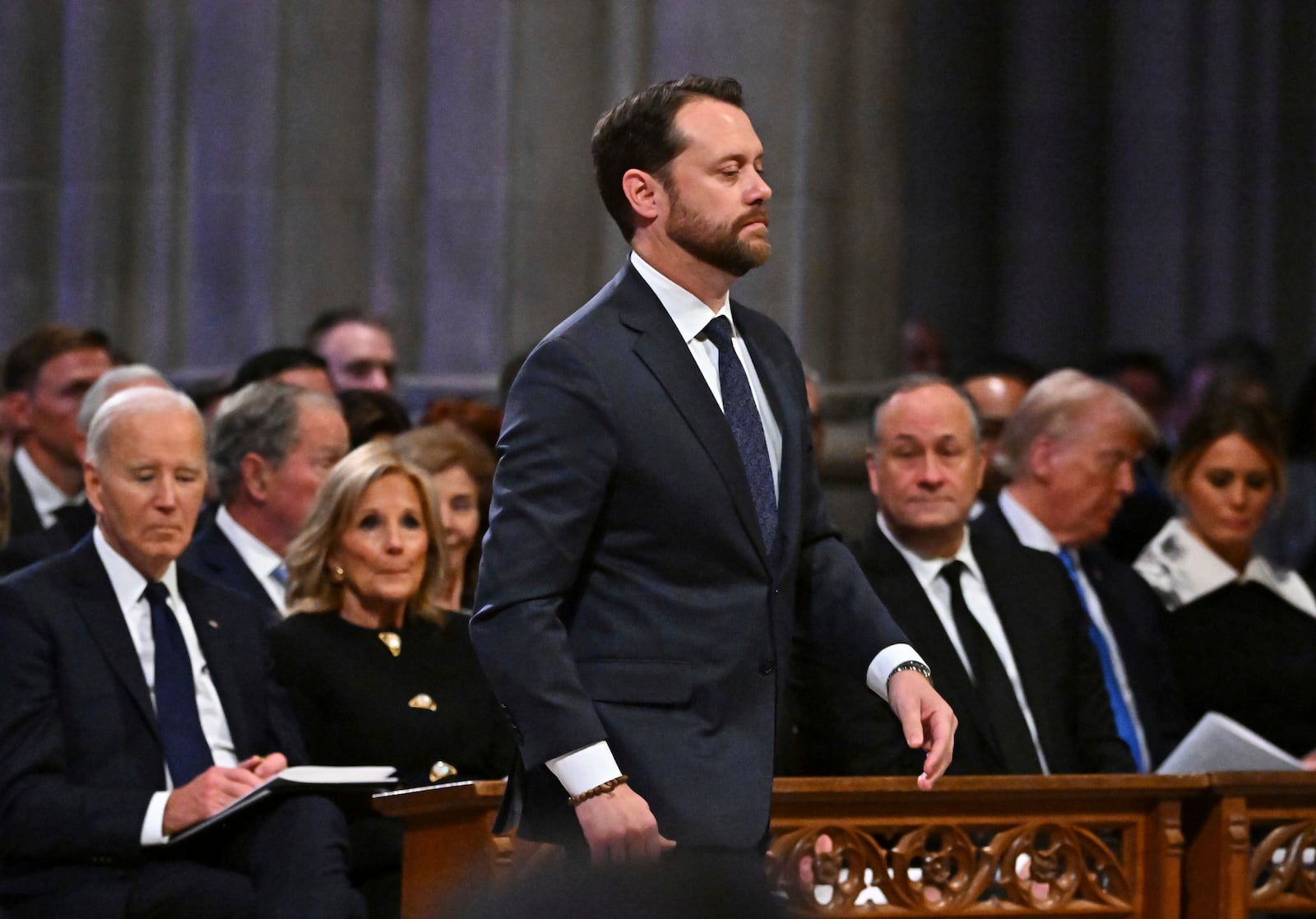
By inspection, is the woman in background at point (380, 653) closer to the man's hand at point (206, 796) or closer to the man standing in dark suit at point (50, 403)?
the man's hand at point (206, 796)

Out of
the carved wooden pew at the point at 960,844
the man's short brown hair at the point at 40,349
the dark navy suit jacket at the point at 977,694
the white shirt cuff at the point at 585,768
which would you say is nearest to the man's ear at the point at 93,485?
the carved wooden pew at the point at 960,844

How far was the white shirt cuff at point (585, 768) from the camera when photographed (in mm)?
2793

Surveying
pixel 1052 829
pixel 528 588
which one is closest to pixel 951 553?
pixel 1052 829

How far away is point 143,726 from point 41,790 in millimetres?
279

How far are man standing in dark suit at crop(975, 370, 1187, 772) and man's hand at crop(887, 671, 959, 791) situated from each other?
102 inches

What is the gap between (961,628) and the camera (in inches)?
197

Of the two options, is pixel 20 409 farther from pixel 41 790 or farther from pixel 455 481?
pixel 41 790

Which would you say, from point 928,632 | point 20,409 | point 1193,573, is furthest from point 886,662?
point 20,409

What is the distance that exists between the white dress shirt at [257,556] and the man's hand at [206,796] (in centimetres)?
118

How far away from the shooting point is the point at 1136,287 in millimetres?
12188

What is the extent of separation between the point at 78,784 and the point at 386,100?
3916mm

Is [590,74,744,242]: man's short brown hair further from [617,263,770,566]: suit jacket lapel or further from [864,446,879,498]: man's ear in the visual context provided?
[864,446,879,498]: man's ear

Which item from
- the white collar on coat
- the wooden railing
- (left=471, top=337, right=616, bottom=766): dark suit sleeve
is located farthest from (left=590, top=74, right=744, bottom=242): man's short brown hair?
the white collar on coat

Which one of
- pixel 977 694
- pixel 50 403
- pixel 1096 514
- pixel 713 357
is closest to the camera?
pixel 713 357
